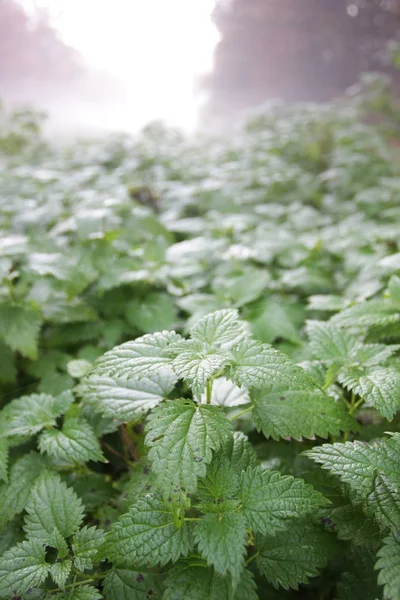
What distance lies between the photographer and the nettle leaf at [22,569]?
0.79 metres

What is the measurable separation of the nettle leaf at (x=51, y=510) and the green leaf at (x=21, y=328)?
1.85 feet

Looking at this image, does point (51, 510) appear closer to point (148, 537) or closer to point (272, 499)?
point (148, 537)

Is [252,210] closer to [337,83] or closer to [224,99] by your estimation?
[337,83]

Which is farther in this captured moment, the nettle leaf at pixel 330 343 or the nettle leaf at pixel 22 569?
the nettle leaf at pixel 330 343

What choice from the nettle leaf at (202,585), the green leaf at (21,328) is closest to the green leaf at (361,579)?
the nettle leaf at (202,585)

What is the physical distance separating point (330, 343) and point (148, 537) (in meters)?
0.73

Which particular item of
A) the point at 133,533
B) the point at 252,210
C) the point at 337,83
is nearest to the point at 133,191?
the point at 252,210

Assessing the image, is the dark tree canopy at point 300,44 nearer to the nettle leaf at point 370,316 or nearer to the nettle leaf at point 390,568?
the nettle leaf at point 370,316

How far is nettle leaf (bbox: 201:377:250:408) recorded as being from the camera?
Result: 3.50ft

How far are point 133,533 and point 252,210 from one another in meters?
2.57

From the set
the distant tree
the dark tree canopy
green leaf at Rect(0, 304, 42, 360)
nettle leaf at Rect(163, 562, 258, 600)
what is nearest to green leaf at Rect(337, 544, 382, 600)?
nettle leaf at Rect(163, 562, 258, 600)

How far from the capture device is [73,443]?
1.02 metres

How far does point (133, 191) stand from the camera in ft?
10.2

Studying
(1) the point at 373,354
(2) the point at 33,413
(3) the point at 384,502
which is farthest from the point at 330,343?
(2) the point at 33,413
